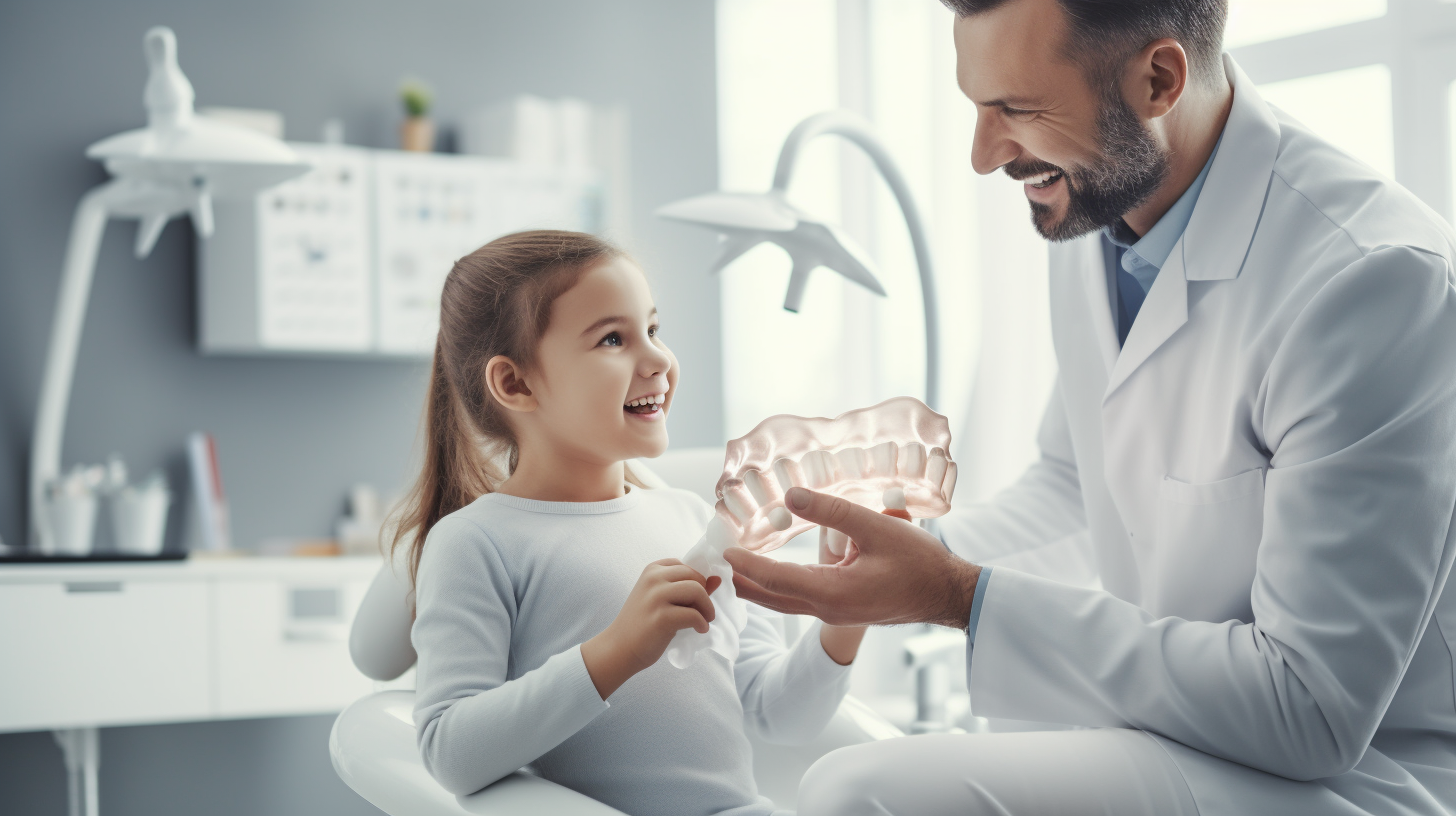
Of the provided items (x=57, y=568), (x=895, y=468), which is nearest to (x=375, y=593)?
(x=895, y=468)

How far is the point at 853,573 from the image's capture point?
0.94 meters

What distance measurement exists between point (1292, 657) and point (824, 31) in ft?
10.5

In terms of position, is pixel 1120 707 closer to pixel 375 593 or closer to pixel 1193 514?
pixel 1193 514

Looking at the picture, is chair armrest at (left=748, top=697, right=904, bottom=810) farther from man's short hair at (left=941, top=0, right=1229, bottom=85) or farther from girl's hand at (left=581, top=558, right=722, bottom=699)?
man's short hair at (left=941, top=0, right=1229, bottom=85)

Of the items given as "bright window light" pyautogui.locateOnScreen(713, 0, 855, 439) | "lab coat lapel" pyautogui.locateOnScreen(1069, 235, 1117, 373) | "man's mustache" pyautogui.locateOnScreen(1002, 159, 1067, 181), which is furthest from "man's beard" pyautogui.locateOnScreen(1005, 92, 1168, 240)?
"bright window light" pyautogui.locateOnScreen(713, 0, 855, 439)

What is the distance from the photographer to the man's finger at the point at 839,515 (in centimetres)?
93

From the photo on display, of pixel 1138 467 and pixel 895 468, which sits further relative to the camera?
pixel 1138 467

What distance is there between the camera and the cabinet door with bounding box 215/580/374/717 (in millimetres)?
2363

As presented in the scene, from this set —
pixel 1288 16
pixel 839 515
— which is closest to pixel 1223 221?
pixel 839 515

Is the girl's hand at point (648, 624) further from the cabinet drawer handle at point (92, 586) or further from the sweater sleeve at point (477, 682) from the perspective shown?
the cabinet drawer handle at point (92, 586)

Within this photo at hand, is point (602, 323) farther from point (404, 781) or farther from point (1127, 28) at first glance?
point (1127, 28)

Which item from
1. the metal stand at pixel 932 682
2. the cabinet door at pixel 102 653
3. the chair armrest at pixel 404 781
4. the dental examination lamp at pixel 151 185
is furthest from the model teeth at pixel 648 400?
the cabinet door at pixel 102 653

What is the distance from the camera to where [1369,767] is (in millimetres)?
967

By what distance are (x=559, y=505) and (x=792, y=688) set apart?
0.98ft
